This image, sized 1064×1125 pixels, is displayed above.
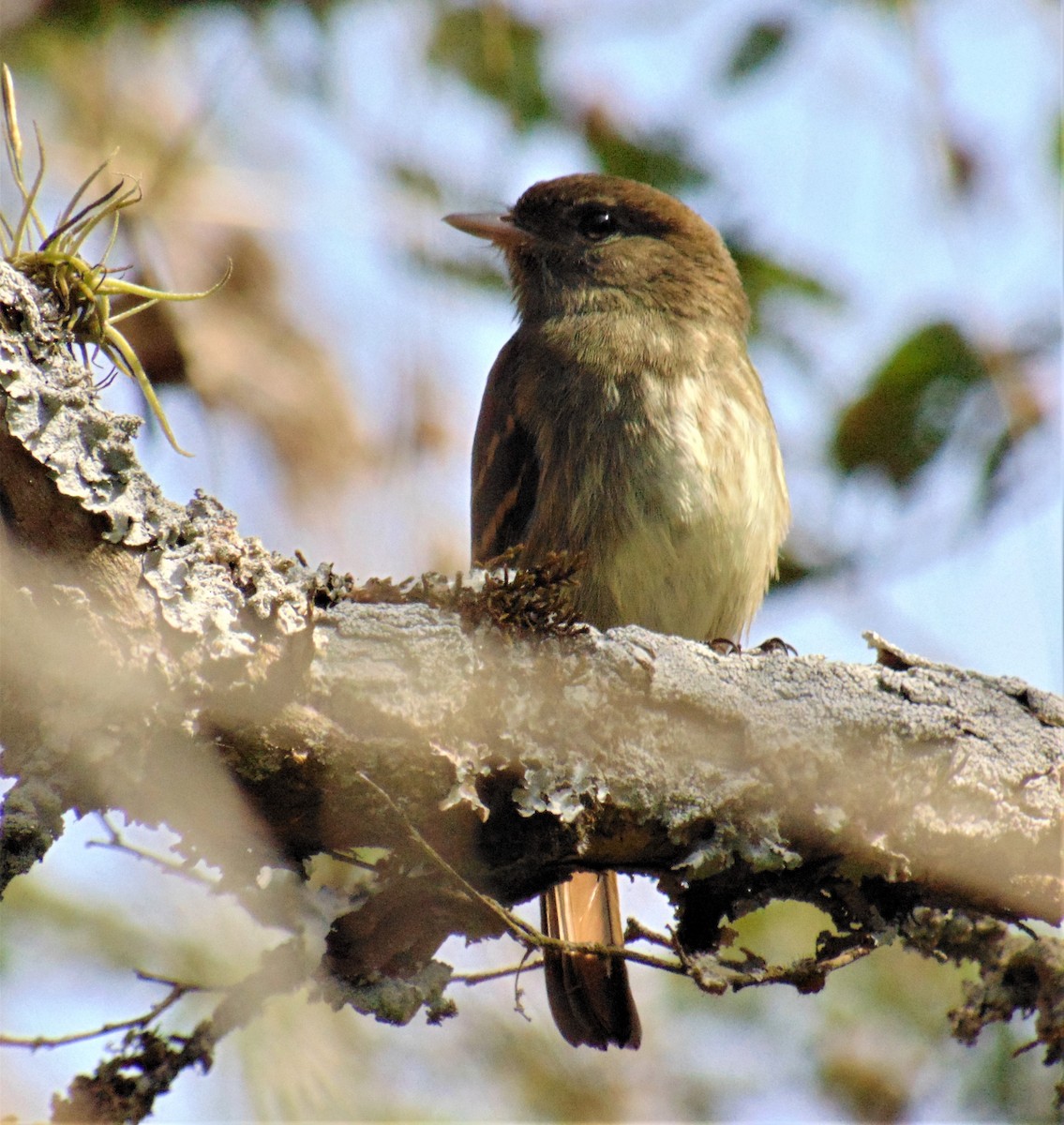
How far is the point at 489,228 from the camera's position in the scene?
14.9ft

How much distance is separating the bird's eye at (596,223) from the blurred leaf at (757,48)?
60 centimetres

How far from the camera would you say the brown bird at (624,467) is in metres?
3.35

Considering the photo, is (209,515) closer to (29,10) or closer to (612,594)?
(612,594)

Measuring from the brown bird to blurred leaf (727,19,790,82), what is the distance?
71 centimetres

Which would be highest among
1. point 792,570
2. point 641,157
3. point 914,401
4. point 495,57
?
point 641,157

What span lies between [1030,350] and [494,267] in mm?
1781

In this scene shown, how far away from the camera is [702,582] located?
3404 millimetres

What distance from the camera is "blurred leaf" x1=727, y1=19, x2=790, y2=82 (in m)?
4.56

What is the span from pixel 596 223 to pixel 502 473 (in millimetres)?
1164

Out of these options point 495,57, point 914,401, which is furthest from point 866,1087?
point 495,57

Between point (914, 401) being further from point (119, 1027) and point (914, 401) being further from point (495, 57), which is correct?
point (119, 1027)

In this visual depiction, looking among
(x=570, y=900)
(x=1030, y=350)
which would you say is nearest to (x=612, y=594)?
(x=570, y=900)

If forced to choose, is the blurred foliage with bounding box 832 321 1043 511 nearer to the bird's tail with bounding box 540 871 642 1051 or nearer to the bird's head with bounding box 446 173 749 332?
the bird's head with bounding box 446 173 749 332

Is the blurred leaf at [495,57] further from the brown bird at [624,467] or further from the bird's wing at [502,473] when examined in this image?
the bird's wing at [502,473]
